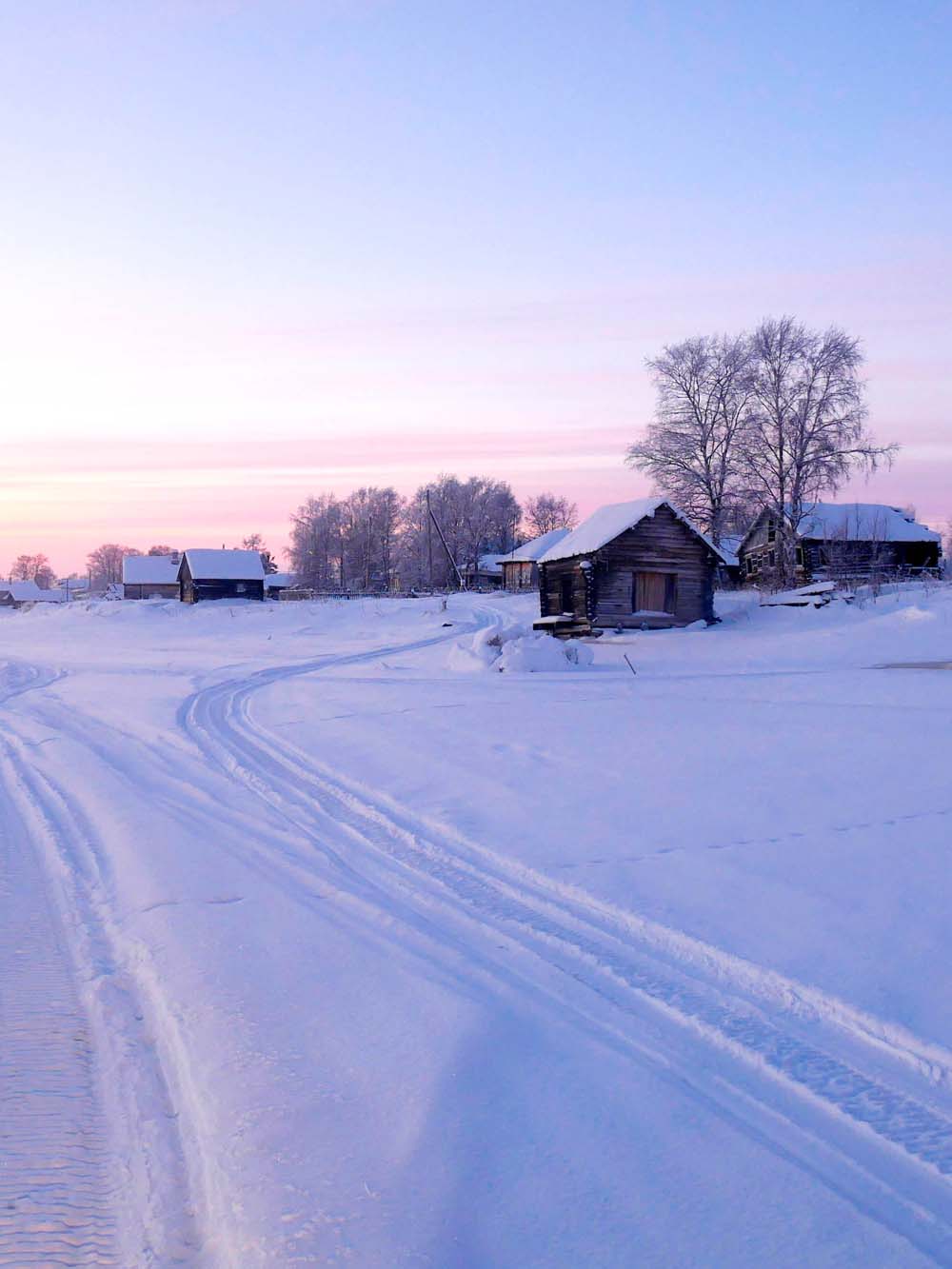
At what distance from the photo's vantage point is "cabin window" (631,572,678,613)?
1299 inches

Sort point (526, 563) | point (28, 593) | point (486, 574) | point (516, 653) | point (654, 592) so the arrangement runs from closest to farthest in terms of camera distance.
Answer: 1. point (516, 653)
2. point (654, 592)
3. point (526, 563)
4. point (486, 574)
5. point (28, 593)

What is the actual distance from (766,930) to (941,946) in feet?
3.18

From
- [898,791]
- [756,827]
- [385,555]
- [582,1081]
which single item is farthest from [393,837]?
[385,555]

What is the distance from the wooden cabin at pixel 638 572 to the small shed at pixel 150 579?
61.6 metres

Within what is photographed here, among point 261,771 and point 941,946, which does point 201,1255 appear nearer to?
point 941,946

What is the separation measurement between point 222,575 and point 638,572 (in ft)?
157

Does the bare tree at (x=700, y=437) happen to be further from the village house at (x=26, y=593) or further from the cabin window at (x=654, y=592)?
the village house at (x=26, y=593)

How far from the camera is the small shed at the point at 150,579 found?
87.1m

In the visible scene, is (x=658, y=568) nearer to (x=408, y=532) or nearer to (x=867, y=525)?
(x=867, y=525)

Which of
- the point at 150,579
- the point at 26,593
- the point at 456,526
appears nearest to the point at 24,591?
the point at 26,593

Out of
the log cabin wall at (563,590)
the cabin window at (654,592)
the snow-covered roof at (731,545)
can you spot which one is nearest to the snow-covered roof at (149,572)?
the snow-covered roof at (731,545)

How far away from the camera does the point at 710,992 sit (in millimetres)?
4941

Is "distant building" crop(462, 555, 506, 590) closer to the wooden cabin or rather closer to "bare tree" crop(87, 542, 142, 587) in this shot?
the wooden cabin

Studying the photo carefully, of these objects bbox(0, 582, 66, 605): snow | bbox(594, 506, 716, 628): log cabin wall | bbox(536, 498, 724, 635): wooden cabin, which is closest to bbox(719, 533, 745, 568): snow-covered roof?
bbox(594, 506, 716, 628): log cabin wall
